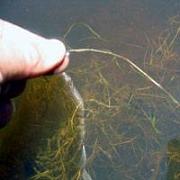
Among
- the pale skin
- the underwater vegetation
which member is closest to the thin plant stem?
the underwater vegetation

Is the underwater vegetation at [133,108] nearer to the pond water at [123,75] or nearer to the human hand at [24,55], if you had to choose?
the pond water at [123,75]

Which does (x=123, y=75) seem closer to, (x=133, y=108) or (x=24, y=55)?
(x=133, y=108)

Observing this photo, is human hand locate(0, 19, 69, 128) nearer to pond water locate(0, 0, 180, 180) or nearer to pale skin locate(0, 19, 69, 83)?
pale skin locate(0, 19, 69, 83)

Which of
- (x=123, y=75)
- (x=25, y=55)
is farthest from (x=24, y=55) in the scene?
(x=123, y=75)

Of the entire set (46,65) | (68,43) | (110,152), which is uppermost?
(46,65)

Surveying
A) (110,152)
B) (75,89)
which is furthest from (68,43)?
Result: (110,152)

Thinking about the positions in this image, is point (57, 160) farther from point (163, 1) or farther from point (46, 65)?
point (163, 1)
